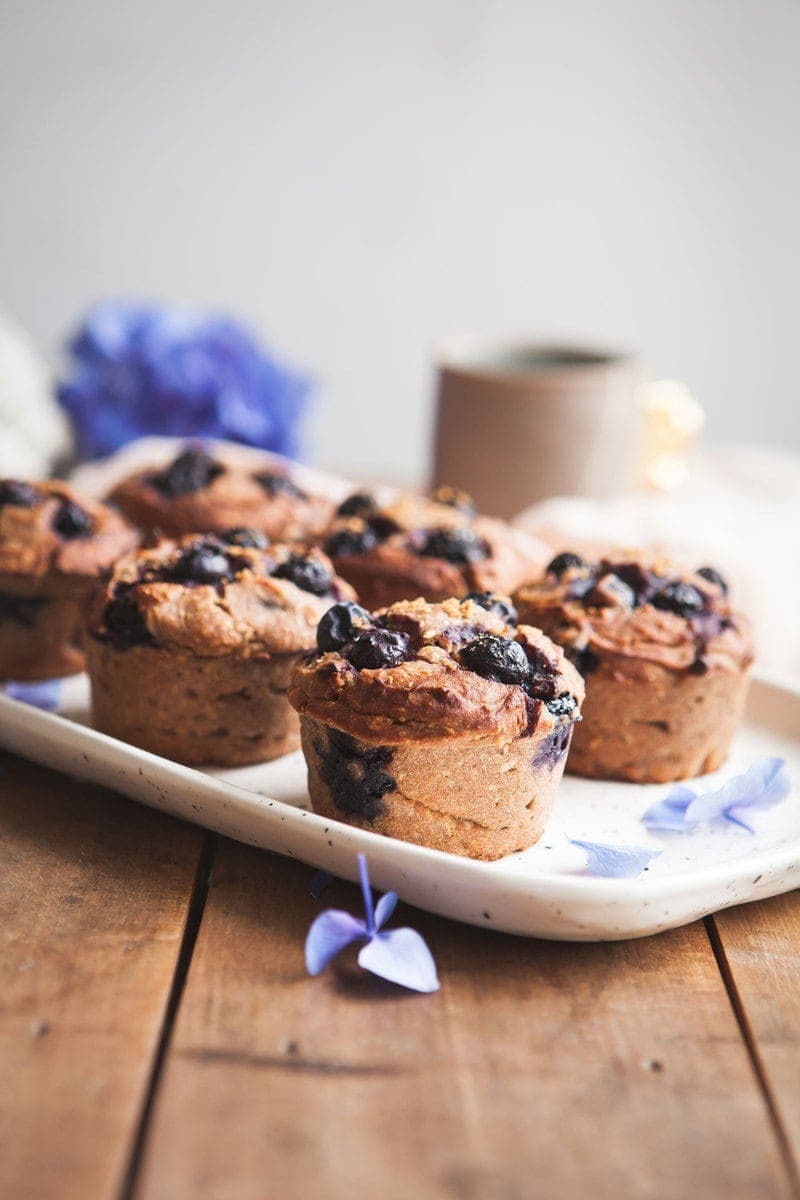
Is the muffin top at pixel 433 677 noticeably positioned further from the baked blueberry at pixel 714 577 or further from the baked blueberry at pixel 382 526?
the baked blueberry at pixel 382 526

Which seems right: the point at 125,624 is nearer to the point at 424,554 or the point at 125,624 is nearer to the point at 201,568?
the point at 201,568

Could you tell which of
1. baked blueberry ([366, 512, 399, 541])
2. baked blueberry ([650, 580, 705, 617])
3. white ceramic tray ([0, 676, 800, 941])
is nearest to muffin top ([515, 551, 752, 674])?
baked blueberry ([650, 580, 705, 617])

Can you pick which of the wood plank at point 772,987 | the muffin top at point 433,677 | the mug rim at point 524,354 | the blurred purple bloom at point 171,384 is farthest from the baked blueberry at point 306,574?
the blurred purple bloom at point 171,384

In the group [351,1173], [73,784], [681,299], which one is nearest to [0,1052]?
[351,1173]

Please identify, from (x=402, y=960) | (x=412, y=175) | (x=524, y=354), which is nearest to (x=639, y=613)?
(x=402, y=960)

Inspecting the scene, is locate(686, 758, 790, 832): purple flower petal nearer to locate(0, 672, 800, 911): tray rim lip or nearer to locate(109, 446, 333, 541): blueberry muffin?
locate(0, 672, 800, 911): tray rim lip

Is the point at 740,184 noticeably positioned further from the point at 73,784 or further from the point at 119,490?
the point at 73,784
